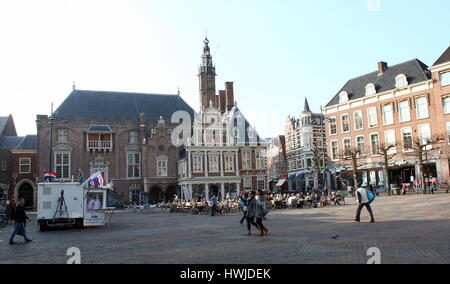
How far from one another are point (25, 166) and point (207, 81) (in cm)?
2768

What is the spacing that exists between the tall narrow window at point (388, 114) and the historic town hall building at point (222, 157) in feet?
50.6

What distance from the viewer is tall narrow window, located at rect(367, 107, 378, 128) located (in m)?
44.9

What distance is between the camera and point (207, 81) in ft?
194

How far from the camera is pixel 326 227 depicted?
14.9 m

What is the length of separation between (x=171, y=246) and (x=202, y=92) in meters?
48.6

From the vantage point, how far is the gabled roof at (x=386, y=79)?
4181cm

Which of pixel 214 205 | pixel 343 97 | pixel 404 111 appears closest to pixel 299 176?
pixel 343 97

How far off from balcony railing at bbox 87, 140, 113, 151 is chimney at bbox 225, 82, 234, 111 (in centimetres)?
1708

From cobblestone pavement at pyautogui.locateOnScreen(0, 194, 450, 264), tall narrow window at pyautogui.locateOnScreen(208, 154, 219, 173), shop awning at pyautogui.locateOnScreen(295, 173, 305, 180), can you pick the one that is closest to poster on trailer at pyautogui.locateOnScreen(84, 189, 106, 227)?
cobblestone pavement at pyautogui.locateOnScreen(0, 194, 450, 264)

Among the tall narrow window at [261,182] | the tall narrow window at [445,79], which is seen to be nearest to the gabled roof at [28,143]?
the tall narrow window at [261,182]

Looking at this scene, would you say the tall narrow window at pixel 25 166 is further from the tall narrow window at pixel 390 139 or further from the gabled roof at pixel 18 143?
the tall narrow window at pixel 390 139

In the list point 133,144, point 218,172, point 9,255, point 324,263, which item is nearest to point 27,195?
point 133,144

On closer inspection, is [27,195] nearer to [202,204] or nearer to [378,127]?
[202,204]

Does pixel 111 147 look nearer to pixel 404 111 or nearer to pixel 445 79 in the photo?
pixel 404 111
